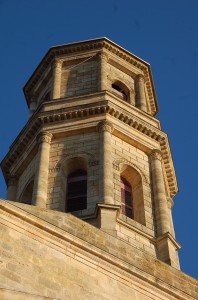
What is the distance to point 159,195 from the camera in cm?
2000

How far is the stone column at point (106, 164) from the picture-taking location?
18.2m

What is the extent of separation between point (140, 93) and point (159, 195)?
252 inches

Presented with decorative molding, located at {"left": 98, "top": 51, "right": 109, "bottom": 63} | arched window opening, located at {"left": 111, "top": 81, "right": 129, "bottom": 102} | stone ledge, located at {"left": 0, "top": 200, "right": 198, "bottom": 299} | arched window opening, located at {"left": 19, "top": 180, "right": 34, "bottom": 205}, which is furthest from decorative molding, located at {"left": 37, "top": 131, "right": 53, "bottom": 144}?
stone ledge, located at {"left": 0, "top": 200, "right": 198, "bottom": 299}

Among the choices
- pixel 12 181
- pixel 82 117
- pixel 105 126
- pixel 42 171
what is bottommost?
pixel 42 171

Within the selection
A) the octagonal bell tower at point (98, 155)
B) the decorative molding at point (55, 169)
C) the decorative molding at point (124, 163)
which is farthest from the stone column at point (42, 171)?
the decorative molding at point (124, 163)

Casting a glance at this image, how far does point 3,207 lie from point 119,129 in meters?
9.60

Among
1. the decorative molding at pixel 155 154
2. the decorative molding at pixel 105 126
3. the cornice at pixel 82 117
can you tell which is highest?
the cornice at pixel 82 117

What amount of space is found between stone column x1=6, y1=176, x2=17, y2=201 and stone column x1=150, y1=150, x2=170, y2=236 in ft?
15.9

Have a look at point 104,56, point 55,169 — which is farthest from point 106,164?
point 104,56

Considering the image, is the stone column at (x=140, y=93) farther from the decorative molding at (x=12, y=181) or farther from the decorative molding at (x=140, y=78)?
the decorative molding at (x=12, y=181)

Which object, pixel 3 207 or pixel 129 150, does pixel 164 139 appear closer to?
pixel 129 150

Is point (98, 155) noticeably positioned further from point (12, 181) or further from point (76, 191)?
point (12, 181)

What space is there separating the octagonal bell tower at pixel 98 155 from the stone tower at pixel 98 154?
3cm

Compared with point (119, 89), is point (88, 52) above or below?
above
